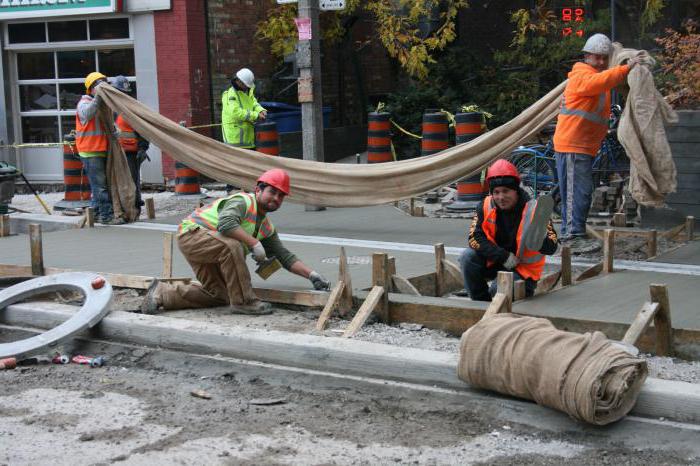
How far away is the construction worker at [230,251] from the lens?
8.11 m

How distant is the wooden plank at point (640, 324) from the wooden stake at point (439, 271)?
101 inches

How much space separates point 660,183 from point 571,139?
3.94ft

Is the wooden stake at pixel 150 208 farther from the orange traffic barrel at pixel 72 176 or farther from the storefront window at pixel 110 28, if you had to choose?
the storefront window at pixel 110 28

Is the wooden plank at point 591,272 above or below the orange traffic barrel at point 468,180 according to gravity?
below

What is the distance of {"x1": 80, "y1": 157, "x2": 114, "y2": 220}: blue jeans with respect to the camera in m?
13.8


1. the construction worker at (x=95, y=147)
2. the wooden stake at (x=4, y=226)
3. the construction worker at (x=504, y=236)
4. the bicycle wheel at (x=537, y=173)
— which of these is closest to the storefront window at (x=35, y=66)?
the construction worker at (x=95, y=147)

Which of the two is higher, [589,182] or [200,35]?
[200,35]

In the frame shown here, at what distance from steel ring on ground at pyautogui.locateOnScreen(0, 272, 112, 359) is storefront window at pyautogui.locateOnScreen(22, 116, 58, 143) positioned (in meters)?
12.0

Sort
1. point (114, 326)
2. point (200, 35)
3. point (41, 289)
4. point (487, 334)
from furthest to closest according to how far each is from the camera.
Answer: point (200, 35), point (41, 289), point (114, 326), point (487, 334)

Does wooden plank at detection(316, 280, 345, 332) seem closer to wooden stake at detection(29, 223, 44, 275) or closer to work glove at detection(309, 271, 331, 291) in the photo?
work glove at detection(309, 271, 331, 291)

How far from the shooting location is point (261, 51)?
20.2m

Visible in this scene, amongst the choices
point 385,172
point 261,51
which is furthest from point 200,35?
point 385,172

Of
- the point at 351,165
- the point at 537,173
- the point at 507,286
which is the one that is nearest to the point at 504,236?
the point at 507,286

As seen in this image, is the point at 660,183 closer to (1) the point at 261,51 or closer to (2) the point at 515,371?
(2) the point at 515,371
